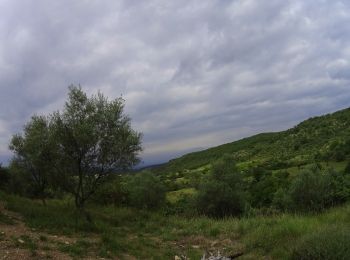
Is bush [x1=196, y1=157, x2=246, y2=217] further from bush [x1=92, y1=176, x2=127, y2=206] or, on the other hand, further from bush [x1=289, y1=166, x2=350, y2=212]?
bush [x1=92, y1=176, x2=127, y2=206]

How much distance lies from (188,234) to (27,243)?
321 inches

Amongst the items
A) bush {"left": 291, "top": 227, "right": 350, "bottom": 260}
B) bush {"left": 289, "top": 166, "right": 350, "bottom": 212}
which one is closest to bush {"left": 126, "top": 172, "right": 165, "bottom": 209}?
bush {"left": 289, "top": 166, "right": 350, "bottom": 212}

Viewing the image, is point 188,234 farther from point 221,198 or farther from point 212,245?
point 221,198

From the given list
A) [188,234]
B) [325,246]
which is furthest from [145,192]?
[325,246]

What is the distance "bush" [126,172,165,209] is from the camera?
37.0 m

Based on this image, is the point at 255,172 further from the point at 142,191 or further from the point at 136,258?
the point at 136,258

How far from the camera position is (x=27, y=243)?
571 inches

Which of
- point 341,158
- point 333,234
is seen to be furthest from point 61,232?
point 341,158

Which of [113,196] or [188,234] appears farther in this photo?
[113,196]

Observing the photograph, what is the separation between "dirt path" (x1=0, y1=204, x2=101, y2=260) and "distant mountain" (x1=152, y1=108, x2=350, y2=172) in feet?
213

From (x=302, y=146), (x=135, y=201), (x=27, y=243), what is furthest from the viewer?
(x=302, y=146)

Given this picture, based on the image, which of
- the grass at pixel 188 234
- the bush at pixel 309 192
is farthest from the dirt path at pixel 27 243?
the bush at pixel 309 192

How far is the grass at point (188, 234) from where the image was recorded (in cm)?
1476

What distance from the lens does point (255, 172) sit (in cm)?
6981
